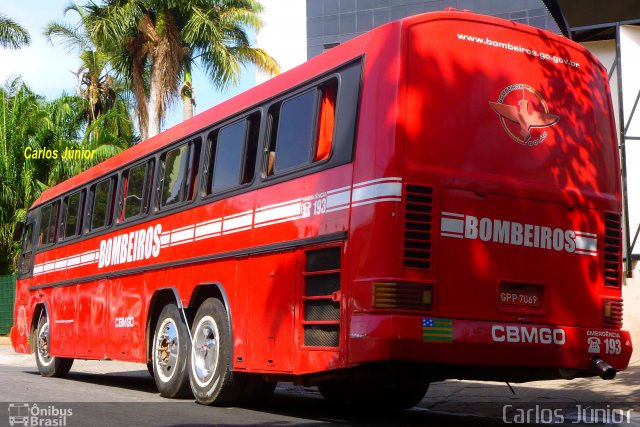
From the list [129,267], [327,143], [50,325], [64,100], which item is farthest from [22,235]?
[64,100]

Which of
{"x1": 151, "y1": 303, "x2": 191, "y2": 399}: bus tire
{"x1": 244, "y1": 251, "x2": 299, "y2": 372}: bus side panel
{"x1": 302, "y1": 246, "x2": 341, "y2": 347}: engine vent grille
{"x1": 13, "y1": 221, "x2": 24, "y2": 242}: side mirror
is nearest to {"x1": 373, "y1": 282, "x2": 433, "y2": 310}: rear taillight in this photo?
{"x1": 302, "y1": 246, "x2": 341, "y2": 347}: engine vent grille

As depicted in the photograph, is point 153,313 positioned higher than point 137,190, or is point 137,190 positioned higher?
point 137,190

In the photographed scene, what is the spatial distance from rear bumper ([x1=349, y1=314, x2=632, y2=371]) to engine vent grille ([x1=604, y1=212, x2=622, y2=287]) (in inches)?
20.3

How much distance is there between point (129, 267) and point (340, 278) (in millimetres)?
5328

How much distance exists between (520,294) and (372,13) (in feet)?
101

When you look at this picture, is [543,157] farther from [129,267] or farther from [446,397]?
[129,267]

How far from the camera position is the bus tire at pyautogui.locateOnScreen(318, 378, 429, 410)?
10.2 m

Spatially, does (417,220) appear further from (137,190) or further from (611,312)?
(137,190)

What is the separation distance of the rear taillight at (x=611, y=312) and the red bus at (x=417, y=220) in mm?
17

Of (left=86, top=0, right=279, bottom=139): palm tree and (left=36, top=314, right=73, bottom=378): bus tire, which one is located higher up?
(left=86, top=0, right=279, bottom=139): palm tree

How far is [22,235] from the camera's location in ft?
60.0

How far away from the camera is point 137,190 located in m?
12.5

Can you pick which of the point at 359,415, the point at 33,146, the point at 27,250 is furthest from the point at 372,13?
the point at 359,415

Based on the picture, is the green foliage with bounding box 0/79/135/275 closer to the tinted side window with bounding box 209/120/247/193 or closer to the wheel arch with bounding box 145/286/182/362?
the wheel arch with bounding box 145/286/182/362
